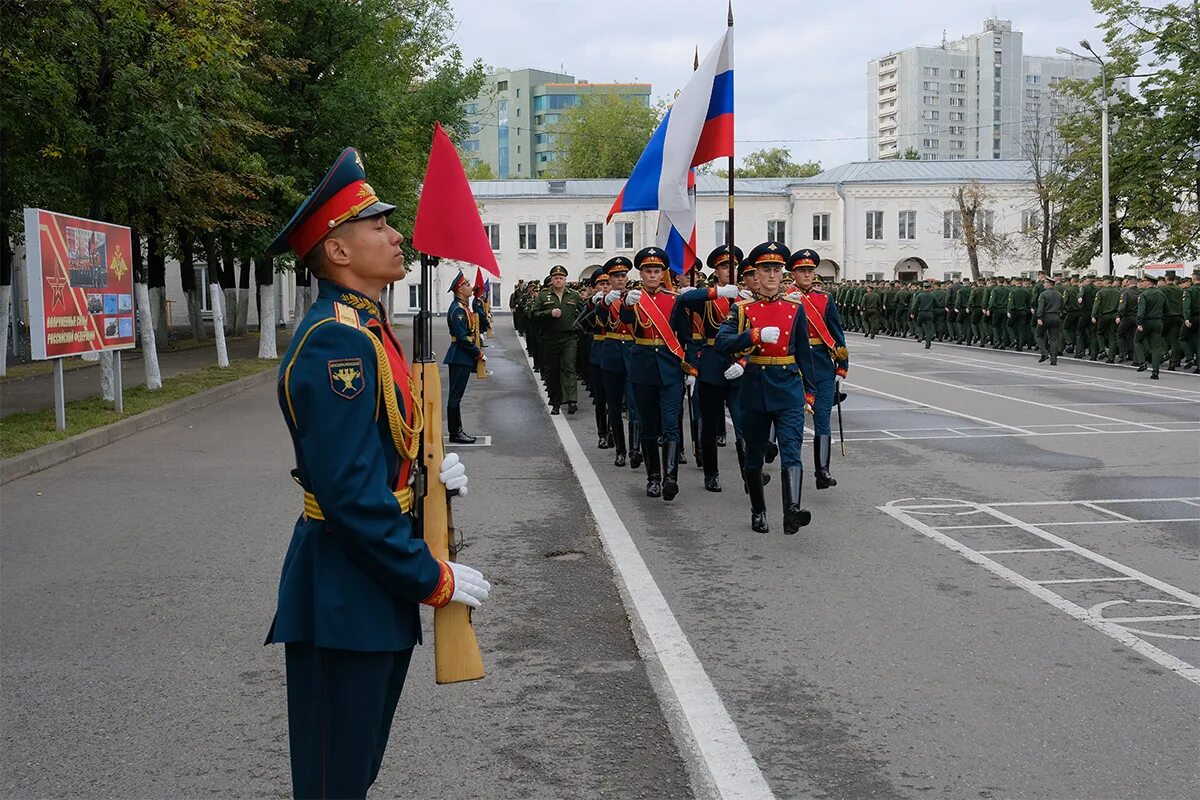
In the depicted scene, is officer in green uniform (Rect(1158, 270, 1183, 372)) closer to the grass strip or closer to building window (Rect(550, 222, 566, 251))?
the grass strip

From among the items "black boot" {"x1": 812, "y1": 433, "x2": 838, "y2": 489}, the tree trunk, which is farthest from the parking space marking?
the tree trunk

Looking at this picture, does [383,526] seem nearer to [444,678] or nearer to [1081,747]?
[444,678]

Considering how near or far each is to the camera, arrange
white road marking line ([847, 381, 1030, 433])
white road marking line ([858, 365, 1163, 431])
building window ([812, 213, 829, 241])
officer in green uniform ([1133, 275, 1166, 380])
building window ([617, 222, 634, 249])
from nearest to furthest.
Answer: white road marking line ([847, 381, 1030, 433]), white road marking line ([858, 365, 1163, 431]), officer in green uniform ([1133, 275, 1166, 380]), building window ([812, 213, 829, 241]), building window ([617, 222, 634, 249])

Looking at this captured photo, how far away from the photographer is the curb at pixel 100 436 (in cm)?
1195

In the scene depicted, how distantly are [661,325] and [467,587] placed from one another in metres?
7.63

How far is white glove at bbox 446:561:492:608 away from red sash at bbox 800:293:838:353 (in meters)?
8.56

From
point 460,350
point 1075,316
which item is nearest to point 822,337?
point 460,350

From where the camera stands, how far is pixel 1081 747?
4.58 m

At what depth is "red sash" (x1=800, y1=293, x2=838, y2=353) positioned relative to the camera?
1123 cm

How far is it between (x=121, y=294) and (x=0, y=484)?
6.06m

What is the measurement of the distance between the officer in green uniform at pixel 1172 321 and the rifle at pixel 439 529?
76.1 feet

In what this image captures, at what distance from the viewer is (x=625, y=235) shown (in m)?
81.8

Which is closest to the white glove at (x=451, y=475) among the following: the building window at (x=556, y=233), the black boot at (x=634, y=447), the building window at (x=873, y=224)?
the black boot at (x=634, y=447)

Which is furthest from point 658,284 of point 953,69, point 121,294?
point 953,69
